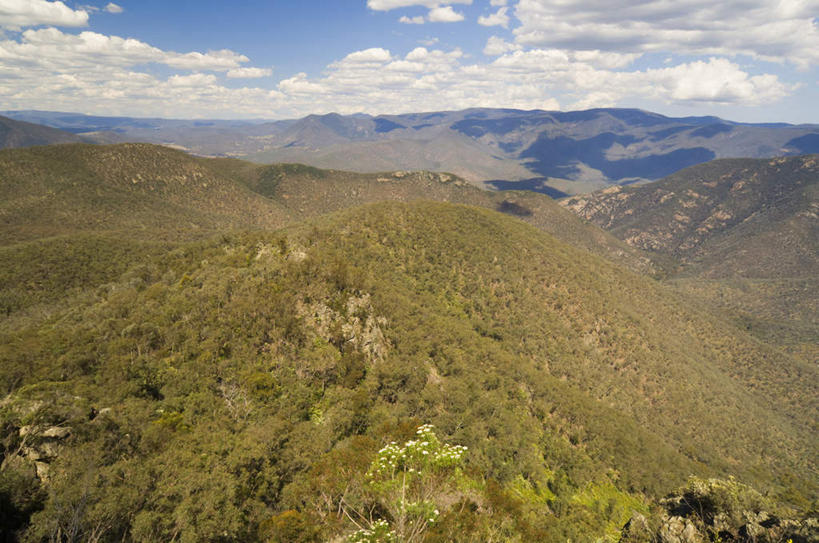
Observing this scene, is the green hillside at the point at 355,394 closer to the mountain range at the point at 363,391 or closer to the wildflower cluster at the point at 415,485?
the mountain range at the point at 363,391

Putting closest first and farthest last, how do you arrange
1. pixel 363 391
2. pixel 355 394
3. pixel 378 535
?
pixel 378 535, pixel 355 394, pixel 363 391

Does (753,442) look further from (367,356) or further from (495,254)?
(367,356)

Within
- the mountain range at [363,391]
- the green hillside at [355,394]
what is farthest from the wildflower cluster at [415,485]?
the mountain range at [363,391]

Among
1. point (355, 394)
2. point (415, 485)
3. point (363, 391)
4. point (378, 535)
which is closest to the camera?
point (378, 535)

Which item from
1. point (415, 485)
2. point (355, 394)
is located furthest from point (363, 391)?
point (415, 485)

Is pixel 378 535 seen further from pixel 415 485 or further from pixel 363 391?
pixel 363 391

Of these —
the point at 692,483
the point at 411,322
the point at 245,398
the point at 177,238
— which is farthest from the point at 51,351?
the point at 177,238

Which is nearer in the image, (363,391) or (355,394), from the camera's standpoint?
(355,394)
